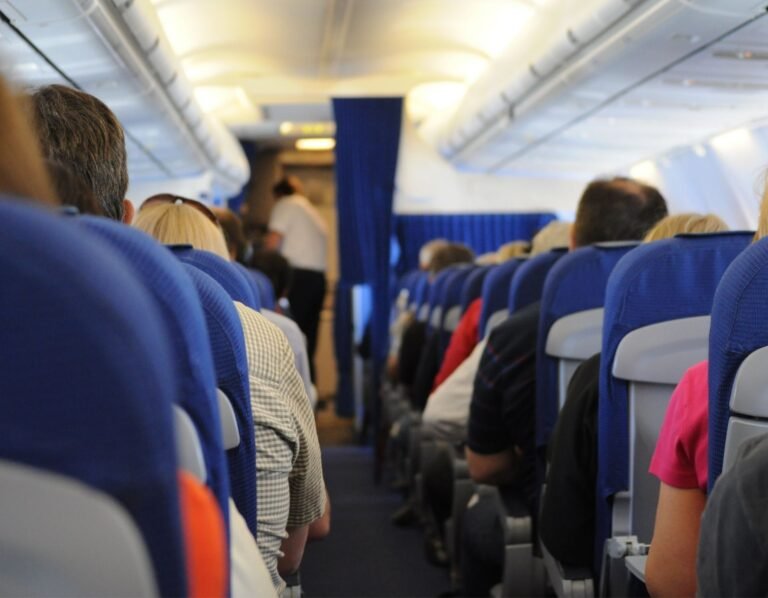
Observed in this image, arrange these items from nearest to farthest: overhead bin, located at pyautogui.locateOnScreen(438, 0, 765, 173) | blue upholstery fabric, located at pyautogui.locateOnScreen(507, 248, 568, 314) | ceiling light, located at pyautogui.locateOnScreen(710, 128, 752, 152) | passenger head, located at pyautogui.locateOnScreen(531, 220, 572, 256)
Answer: blue upholstery fabric, located at pyautogui.locateOnScreen(507, 248, 568, 314), overhead bin, located at pyautogui.locateOnScreen(438, 0, 765, 173), passenger head, located at pyautogui.locateOnScreen(531, 220, 572, 256), ceiling light, located at pyautogui.locateOnScreen(710, 128, 752, 152)

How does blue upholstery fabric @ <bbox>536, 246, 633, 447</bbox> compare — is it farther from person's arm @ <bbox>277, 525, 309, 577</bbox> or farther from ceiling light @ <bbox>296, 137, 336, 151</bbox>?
ceiling light @ <bbox>296, 137, 336, 151</bbox>

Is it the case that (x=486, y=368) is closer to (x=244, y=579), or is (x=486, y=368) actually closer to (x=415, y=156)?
(x=244, y=579)

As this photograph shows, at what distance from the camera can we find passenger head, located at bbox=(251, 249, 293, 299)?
8.31 metres

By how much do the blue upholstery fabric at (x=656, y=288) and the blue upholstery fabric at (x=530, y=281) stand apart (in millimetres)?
1095

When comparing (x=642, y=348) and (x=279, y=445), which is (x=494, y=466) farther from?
(x=279, y=445)

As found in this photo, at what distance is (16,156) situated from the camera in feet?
3.21

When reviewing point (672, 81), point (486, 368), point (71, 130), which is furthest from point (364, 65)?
point (71, 130)

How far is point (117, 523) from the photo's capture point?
2.96ft

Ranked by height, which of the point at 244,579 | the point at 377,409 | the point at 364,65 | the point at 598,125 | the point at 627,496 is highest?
the point at 364,65

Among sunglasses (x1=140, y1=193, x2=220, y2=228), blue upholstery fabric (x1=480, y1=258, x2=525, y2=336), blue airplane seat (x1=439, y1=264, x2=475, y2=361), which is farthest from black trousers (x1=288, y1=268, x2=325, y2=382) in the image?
sunglasses (x1=140, y1=193, x2=220, y2=228)

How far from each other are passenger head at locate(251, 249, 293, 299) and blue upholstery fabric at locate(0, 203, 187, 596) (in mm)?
7354

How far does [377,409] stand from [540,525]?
5.81 m

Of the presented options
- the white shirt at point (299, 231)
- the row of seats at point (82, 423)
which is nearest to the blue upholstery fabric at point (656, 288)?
the row of seats at point (82, 423)

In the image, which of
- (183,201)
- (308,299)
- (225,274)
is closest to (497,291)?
(183,201)
